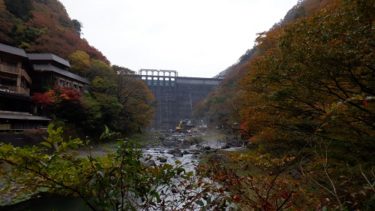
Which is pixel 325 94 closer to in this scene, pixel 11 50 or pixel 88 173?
pixel 88 173

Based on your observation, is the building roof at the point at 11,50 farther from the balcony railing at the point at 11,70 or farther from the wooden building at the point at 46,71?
the wooden building at the point at 46,71

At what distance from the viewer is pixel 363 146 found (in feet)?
23.9

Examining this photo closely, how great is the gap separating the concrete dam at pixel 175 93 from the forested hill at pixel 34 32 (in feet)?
175

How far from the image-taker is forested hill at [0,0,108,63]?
3544 centimetres

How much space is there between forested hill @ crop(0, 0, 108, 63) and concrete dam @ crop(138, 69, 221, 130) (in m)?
53.3

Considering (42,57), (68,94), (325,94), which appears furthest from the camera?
(42,57)

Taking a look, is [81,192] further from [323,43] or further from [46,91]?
[46,91]

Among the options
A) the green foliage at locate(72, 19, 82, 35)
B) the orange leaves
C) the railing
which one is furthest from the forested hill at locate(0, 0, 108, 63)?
the green foliage at locate(72, 19, 82, 35)

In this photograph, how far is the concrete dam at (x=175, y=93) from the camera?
328 ft

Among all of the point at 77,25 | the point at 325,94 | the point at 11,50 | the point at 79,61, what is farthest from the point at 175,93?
the point at 325,94

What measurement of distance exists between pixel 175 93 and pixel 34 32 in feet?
227

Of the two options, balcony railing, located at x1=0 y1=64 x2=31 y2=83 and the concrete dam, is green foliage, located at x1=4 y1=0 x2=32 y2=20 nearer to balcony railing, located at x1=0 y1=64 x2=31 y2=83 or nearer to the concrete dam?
balcony railing, located at x1=0 y1=64 x2=31 y2=83

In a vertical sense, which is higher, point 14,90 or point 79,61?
point 79,61

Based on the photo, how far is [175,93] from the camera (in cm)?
10481
